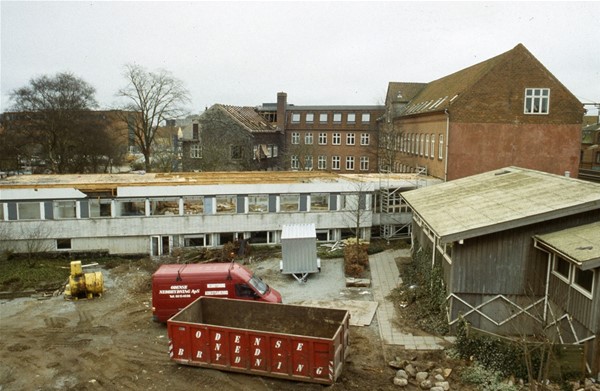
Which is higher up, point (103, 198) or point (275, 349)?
point (103, 198)

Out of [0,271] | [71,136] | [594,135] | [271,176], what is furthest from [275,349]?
[594,135]

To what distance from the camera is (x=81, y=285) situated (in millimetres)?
20703

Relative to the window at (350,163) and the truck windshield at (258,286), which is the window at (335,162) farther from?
the truck windshield at (258,286)

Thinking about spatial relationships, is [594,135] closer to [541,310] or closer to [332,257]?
[332,257]

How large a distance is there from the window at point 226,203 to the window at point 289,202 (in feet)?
8.98

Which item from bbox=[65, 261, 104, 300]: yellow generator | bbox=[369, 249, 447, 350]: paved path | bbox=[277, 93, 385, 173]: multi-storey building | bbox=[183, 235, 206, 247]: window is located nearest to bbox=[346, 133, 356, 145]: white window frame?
bbox=[277, 93, 385, 173]: multi-storey building

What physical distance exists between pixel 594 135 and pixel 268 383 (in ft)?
183

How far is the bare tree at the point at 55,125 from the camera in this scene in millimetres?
43750

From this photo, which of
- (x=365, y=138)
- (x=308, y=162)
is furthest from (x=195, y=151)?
(x=365, y=138)

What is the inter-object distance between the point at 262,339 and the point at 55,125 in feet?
Answer: 124

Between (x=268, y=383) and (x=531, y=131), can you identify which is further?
(x=531, y=131)

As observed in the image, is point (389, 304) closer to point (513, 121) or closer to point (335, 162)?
point (513, 121)

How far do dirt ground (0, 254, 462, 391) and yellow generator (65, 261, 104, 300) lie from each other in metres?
0.41

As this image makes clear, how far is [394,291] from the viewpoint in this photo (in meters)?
21.6
